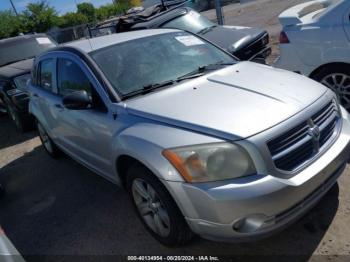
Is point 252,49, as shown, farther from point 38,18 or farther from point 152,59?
point 38,18

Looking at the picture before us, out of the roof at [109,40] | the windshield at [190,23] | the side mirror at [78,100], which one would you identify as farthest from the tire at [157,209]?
the windshield at [190,23]

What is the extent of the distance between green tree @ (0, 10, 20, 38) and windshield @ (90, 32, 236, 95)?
105 ft

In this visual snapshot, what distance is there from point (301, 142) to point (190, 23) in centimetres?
565

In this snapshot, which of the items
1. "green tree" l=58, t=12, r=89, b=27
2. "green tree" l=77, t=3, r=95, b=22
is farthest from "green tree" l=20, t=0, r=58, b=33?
"green tree" l=77, t=3, r=95, b=22

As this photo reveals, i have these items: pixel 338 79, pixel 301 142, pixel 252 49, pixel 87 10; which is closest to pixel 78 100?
pixel 301 142

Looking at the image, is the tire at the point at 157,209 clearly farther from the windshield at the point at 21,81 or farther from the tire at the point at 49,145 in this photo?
the windshield at the point at 21,81

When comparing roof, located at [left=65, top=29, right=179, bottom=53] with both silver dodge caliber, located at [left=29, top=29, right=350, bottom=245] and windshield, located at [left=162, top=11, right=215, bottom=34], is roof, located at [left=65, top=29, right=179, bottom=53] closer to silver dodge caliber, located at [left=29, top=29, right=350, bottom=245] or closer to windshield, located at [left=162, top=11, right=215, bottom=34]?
silver dodge caliber, located at [left=29, top=29, right=350, bottom=245]

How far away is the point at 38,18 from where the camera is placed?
117ft

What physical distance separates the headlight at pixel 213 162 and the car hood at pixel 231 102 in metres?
0.10

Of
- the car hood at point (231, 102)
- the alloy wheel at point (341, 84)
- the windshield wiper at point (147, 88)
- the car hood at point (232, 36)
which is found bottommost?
the alloy wheel at point (341, 84)

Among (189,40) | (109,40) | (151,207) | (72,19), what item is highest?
(109,40)

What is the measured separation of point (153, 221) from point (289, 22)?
120 inches

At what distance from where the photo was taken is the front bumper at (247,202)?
7.70ft

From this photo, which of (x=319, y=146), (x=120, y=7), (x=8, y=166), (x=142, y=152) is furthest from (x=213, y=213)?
(x=120, y=7)
